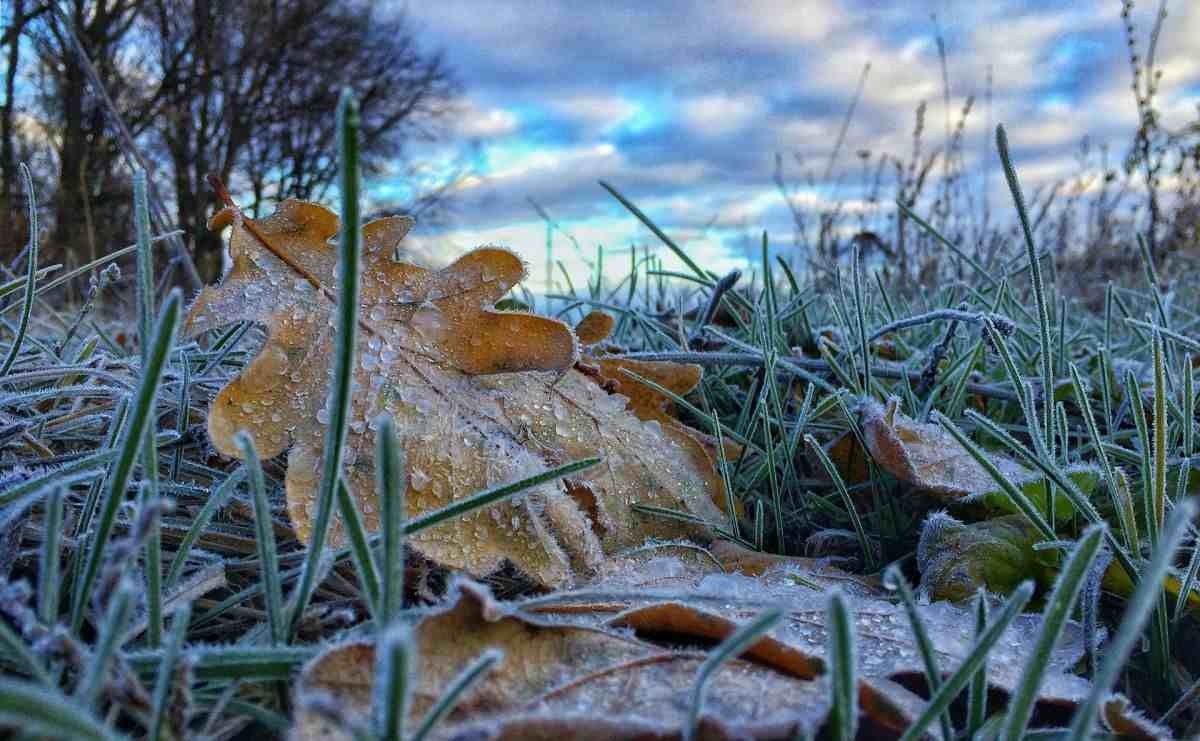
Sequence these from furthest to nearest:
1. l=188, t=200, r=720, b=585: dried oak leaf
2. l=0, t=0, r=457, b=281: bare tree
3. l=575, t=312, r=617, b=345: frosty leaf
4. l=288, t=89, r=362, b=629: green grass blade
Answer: l=0, t=0, r=457, b=281: bare tree → l=575, t=312, r=617, b=345: frosty leaf → l=188, t=200, r=720, b=585: dried oak leaf → l=288, t=89, r=362, b=629: green grass blade

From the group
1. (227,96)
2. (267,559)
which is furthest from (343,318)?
(227,96)

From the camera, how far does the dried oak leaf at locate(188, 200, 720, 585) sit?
96 centimetres

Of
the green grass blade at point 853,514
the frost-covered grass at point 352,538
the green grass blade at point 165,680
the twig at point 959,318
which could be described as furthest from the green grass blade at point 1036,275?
Result: the green grass blade at point 165,680

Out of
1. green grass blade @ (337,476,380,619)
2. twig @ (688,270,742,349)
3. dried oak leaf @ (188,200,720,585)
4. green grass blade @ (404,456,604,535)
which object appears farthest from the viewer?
twig @ (688,270,742,349)

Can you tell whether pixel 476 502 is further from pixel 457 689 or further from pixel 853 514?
pixel 853 514

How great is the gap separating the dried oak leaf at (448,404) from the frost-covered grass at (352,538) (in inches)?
2.9

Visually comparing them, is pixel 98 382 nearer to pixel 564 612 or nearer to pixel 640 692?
pixel 564 612

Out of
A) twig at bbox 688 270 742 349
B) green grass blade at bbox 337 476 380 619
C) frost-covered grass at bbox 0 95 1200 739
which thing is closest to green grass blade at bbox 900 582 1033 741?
frost-covered grass at bbox 0 95 1200 739

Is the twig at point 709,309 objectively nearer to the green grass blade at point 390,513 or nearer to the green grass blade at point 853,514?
the green grass blade at point 853,514

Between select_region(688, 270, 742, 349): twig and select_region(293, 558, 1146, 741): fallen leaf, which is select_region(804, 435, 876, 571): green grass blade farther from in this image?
select_region(688, 270, 742, 349): twig

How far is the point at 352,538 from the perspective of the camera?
0.67 meters

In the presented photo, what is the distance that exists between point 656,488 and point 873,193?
18.4 feet

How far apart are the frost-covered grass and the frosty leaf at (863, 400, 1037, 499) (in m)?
0.07

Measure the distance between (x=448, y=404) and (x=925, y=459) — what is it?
0.67m
